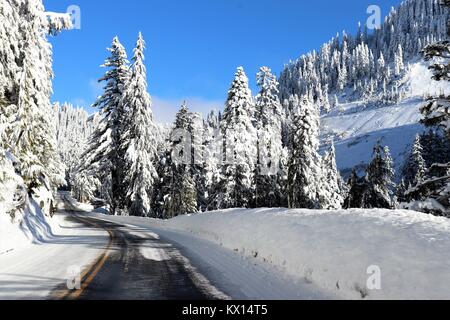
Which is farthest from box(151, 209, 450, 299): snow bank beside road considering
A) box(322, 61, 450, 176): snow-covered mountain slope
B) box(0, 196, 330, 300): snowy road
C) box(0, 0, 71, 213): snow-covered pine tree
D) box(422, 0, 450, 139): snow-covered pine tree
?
box(322, 61, 450, 176): snow-covered mountain slope

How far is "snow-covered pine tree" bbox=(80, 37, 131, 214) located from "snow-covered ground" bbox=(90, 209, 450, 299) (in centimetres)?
3002

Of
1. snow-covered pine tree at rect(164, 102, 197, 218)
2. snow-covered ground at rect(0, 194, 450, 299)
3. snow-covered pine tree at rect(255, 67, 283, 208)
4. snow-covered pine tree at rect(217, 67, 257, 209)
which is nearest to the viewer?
snow-covered ground at rect(0, 194, 450, 299)

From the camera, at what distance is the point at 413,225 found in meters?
8.91

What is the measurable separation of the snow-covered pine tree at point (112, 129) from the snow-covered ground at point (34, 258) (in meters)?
21.1

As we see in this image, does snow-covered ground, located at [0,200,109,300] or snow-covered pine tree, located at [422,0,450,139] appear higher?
snow-covered pine tree, located at [422,0,450,139]

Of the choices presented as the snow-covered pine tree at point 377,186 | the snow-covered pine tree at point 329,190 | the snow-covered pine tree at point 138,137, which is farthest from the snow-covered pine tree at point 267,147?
the snow-covered pine tree at point 138,137

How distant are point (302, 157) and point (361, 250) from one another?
3059 centimetres

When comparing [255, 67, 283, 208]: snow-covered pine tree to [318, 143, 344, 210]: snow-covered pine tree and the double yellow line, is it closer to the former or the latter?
[318, 143, 344, 210]: snow-covered pine tree

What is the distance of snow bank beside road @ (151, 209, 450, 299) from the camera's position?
709cm

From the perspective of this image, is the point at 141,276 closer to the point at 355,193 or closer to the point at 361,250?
the point at 361,250

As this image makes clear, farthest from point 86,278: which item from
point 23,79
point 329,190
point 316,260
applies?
point 329,190

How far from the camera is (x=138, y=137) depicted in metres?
41.0

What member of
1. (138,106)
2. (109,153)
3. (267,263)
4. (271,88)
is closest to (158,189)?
(109,153)
